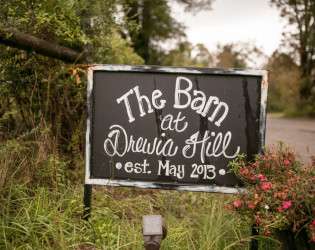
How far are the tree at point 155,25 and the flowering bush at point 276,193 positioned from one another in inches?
423

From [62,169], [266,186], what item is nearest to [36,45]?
[62,169]

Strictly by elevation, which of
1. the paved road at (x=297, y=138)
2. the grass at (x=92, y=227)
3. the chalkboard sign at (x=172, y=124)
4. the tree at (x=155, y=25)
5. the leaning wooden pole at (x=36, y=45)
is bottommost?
the grass at (x=92, y=227)

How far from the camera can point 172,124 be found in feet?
7.79

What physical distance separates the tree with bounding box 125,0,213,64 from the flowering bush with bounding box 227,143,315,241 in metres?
10.8

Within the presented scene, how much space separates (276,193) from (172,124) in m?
0.97

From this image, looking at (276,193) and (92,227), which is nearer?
(276,193)

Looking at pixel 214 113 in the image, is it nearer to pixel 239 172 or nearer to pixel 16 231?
pixel 239 172

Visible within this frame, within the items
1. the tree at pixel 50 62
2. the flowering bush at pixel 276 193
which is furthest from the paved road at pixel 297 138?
the tree at pixel 50 62

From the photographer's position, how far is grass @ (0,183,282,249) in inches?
81.0

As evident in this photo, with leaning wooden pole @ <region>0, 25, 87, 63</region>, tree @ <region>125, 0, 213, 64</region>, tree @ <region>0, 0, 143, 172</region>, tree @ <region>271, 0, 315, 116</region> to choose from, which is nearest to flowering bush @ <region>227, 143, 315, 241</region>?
tree @ <region>0, 0, 143, 172</region>

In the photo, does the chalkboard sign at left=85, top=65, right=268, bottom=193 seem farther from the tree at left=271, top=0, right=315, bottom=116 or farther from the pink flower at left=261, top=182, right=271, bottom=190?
the tree at left=271, top=0, right=315, bottom=116

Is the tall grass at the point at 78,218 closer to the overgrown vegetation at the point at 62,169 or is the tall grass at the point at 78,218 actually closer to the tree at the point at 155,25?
the overgrown vegetation at the point at 62,169

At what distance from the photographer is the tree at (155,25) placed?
1247 cm

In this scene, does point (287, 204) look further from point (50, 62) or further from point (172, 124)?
point (50, 62)
